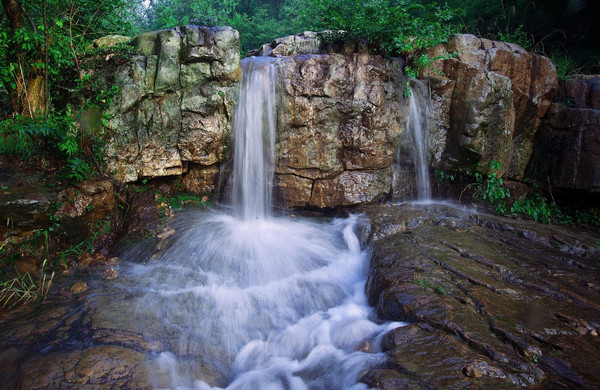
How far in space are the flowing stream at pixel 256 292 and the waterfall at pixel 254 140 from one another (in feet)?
0.07

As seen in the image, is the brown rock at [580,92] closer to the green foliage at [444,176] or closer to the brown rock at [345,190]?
the green foliage at [444,176]

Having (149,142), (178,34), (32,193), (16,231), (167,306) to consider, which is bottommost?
(167,306)

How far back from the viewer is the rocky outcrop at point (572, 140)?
294 inches

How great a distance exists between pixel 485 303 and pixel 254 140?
486cm

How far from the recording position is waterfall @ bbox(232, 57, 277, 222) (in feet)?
21.3

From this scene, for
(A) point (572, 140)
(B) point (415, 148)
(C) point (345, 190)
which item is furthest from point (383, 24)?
(A) point (572, 140)

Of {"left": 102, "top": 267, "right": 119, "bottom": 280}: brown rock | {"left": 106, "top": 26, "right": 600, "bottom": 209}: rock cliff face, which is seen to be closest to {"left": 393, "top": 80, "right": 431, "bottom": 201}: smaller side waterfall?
{"left": 106, "top": 26, "right": 600, "bottom": 209}: rock cliff face

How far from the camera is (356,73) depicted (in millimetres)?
6578

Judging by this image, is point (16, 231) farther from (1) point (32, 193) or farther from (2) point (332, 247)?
(2) point (332, 247)

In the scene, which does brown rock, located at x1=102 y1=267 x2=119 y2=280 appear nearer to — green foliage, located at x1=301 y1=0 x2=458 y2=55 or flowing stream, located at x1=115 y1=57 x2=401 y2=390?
flowing stream, located at x1=115 y1=57 x2=401 y2=390

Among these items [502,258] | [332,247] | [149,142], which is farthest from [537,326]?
[149,142]

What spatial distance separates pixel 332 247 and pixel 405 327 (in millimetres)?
2635

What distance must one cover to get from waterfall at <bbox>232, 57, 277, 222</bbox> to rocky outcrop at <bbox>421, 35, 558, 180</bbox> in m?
3.70

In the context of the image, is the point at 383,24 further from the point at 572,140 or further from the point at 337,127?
the point at 572,140
